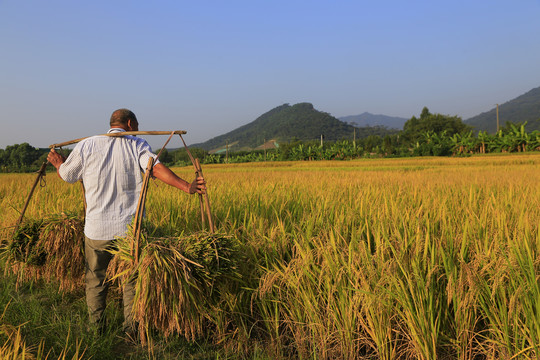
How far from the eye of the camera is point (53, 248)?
7.36 ft

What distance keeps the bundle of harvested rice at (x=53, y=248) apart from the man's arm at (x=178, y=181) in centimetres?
100

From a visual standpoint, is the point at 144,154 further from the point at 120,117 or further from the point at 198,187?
the point at 198,187

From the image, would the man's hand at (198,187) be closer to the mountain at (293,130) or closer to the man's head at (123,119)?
the man's head at (123,119)

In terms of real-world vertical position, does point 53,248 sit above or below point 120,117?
below

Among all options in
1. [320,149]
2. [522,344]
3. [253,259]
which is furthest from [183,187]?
[320,149]

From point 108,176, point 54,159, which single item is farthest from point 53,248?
point 108,176

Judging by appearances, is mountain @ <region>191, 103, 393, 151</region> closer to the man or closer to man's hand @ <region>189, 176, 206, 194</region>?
the man

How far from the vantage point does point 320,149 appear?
36406 millimetres

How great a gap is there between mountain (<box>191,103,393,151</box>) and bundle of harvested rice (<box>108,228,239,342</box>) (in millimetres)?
97026

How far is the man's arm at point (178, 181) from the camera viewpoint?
1.68 metres

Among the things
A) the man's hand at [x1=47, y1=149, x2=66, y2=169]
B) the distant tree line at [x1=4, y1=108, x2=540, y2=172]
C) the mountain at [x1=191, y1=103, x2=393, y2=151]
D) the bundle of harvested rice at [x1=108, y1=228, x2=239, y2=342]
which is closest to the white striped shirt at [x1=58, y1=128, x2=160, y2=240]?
the man's hand at [x1=47, y1=149, x2=66, y2=169]

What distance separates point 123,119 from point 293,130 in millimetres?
131845

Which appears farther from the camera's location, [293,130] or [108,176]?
[293,130]

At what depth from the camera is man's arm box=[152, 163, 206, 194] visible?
1678 mm
